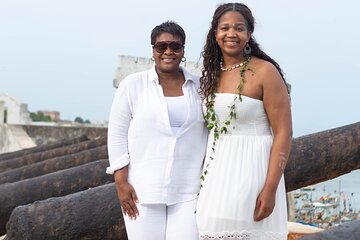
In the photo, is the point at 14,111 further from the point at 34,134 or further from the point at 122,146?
the point at 122,146

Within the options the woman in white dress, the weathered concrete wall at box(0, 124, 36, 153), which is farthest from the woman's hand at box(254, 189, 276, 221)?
the weathered concrete wall at box(0, 124, 36, 153)

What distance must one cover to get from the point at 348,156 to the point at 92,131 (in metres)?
11.0

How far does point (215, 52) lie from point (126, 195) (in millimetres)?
607

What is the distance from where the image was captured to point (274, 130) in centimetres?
249

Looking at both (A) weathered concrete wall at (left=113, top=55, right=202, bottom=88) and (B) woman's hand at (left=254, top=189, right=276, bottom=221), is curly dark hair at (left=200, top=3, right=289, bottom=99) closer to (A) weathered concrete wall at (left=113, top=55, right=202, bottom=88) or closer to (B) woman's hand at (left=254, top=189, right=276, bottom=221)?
(B) woman's hand at (left=254, top=189, right=276, bottom=221)

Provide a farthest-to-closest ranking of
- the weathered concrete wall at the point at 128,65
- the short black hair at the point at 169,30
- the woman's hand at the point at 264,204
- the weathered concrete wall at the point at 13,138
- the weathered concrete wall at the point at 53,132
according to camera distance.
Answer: the weathered concrete wall at the point at 53,132
the weathered concrete wall at the point at 13,138
the weathered concrete wall at the point at 128,65
the short black hair at the point at 169,30
the woman's hand at the point at 264,204

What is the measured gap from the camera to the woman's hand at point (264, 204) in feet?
7.96

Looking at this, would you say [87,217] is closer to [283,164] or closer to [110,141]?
[110,141]

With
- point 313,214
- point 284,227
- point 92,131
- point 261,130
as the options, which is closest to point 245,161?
point 261,130

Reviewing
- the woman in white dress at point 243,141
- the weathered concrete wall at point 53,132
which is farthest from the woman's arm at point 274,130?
the weathered concrete wall at point 53,132

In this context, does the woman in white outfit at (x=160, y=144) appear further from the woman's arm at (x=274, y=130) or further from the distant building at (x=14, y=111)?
the distant building at (x=14, y=111)

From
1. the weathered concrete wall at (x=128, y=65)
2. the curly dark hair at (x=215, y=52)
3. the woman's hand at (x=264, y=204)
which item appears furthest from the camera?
the weathered concrete wall at (x=128, y=65)

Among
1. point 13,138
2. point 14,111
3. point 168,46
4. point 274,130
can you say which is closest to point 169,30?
point 168,46

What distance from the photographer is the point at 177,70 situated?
106 inches
